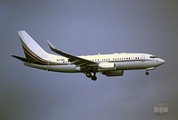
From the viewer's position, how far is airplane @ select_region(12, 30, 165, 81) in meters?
6.89

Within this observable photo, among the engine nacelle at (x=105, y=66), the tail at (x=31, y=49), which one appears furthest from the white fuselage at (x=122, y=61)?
the tail at (x=31, y=49)

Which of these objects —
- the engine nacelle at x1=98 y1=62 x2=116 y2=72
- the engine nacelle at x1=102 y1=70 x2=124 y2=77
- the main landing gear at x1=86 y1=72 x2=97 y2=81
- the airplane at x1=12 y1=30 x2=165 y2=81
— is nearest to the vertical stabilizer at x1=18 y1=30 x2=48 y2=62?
the airplane at x1=12 y1=30 x2=165 y2=81

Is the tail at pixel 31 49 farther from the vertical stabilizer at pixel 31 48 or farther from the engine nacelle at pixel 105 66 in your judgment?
the engine nacelle at pixel 105 66

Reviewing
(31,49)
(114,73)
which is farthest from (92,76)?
(31,49)

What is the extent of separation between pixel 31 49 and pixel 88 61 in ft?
5.27

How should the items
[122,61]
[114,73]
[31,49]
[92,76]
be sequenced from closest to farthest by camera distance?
[122,61]
[114,73]
[92,76]
[31,49]

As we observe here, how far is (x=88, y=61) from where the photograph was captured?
6770 mm

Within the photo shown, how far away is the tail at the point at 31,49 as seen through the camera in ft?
24.2

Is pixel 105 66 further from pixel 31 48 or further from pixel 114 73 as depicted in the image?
pixel 31 48

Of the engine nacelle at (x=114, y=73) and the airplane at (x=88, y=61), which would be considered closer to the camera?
the airplane at (x=88, y=61)

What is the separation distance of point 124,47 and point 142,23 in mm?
768

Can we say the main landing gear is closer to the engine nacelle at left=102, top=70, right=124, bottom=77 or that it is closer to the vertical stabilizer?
the engine nacelle at left=102, top=70, right=124, bottom=77

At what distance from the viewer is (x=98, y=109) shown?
7.20 m

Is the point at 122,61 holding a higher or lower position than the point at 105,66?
higher
